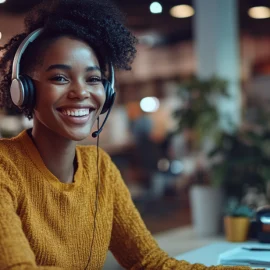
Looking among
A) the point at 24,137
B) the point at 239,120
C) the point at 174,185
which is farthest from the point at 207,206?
the point at 174,185

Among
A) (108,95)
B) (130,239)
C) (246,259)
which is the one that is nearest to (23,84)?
(108,95)

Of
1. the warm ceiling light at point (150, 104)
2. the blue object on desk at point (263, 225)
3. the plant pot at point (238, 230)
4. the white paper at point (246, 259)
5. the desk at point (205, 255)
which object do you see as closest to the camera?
the white paper at point (246, 259)

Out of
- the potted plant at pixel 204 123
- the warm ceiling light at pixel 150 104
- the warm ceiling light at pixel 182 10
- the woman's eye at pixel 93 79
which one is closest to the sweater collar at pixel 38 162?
the woman's eye at pixel 93 79

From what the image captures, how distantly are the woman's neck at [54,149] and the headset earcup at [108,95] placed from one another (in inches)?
6.2

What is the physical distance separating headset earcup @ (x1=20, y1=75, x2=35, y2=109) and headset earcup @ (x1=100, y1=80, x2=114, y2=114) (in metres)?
0.22

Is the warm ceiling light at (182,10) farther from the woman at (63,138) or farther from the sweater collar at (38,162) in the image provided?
the sweater collar at (38,162)

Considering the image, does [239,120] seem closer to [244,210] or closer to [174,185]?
[244,210]

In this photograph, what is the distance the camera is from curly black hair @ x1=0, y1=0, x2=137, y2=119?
4.40 ft

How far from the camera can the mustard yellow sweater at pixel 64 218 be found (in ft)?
3.90

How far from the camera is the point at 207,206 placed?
439 centimetres

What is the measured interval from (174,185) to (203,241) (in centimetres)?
549

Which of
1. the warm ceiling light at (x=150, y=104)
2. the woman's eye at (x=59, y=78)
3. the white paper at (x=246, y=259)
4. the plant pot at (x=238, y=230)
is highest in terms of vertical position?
the warm ceiling light at (x=150, y=104)

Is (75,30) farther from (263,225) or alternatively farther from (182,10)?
(182,10)

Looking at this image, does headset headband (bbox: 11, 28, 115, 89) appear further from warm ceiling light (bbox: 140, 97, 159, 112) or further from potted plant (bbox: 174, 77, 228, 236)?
warm ceiling light (bbox: 140, 97, 159, 112)
